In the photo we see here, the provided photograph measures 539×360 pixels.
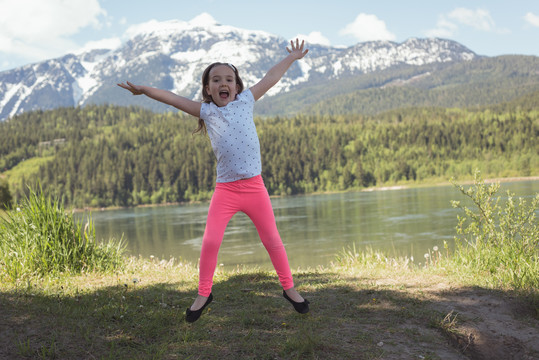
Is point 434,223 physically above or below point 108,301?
below

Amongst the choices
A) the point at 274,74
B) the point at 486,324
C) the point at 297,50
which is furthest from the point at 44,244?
the point at 486,324

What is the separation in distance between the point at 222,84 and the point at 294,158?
4838 inches

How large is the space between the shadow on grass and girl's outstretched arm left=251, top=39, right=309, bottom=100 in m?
2.25

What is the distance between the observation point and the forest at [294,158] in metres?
116

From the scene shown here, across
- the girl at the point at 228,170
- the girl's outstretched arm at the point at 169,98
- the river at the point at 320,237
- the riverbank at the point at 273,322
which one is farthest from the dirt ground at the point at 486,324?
the river at the point at 320,237

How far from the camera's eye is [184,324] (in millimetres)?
4699

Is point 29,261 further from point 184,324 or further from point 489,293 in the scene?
point 489,293

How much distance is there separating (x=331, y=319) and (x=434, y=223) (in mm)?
34645

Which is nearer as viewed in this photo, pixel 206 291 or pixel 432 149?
pixel 206 291

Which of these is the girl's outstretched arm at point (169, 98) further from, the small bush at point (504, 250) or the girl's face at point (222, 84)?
the small bush at point (504, 250)

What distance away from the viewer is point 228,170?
455 centimetres

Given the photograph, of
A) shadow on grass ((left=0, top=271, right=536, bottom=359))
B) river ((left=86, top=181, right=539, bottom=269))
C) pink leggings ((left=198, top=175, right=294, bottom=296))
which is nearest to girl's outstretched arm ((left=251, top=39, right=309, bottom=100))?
pink leggings ((left=198, top=175, right=294, bottom=296))

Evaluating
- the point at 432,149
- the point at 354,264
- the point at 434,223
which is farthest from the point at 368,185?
the point at 354,264

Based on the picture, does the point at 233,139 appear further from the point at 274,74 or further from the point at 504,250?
the point at 504,250
